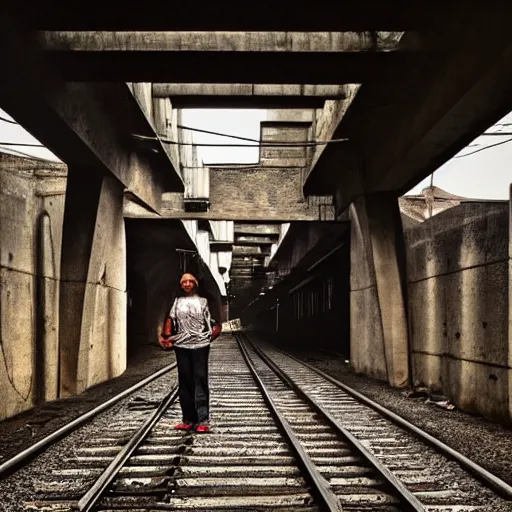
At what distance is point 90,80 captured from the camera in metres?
7.15

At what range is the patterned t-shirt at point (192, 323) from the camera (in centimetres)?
636

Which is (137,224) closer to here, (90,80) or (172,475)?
(90,80)

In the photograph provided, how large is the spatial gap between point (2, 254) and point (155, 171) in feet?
22.0

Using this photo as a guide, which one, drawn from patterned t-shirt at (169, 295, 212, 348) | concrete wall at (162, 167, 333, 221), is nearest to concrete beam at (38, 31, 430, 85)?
patterned t-shirt at (169, 295, 212, 348)

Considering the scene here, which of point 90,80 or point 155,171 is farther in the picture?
point 155,171

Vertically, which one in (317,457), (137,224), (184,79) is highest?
(184,79)

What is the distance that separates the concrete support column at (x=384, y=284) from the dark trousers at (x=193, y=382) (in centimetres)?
518

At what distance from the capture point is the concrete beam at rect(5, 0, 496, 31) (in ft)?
17.9

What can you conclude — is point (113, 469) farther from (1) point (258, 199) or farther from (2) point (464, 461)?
(1) point (258, 199)

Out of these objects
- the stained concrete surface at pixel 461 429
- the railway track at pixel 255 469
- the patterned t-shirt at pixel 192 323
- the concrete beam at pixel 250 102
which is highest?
the concrete beam at pixel 250 102

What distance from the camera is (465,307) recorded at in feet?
26.8

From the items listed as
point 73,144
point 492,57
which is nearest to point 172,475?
point 492,57

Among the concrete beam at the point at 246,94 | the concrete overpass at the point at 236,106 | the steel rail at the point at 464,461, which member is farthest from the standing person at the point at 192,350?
the concrete beam at the point at 246,94

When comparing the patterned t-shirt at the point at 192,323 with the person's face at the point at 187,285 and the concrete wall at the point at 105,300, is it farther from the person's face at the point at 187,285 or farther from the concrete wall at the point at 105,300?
the concrete wall at the point at 105,300
